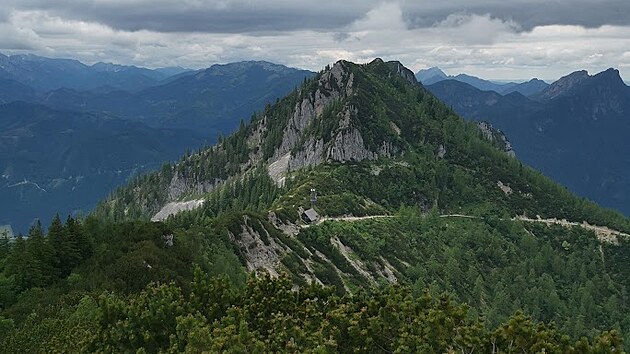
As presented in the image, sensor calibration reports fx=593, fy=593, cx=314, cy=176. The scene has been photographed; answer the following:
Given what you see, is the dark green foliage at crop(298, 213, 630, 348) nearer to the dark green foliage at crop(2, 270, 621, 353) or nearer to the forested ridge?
the forested ridge

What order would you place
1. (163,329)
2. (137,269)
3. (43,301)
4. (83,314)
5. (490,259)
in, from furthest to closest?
(490,259) → (137,269) → (43,301) → (83,314) → (163,329)

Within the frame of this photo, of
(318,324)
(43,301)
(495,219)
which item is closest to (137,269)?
(43,301)

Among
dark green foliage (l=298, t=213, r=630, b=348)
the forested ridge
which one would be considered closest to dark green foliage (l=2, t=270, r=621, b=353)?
the forested ridge

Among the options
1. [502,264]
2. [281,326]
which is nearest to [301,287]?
[281,326]

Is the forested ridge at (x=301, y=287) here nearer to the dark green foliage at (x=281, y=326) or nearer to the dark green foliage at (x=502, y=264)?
the dark green foliage at (x=281, y=326)

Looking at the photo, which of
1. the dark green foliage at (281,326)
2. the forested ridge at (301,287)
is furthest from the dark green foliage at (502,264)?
the dark green foliage at (281,326)

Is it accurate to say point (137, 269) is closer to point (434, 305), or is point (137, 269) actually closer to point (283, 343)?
point (283, 343)

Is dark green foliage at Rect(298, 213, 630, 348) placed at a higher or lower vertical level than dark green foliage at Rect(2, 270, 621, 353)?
lower

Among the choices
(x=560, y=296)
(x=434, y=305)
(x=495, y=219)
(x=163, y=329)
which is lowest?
(x=560, y=296)

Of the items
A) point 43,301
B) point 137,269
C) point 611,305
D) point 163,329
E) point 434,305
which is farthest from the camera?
point 611,305

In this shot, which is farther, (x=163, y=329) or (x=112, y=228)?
(x=112, y=228)

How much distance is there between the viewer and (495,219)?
648 ft

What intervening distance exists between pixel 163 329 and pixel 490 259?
149098 millimetres

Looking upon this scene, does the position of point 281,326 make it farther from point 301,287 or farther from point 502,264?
point 502,264
